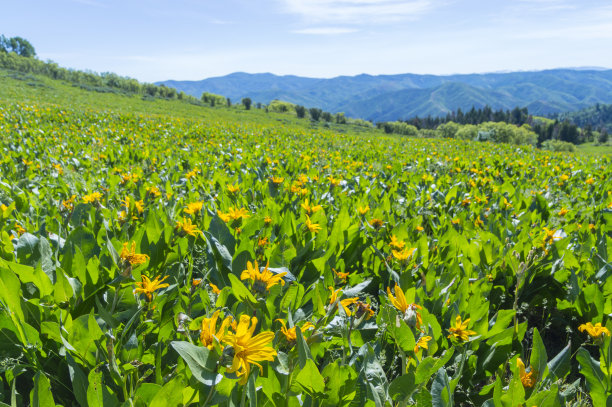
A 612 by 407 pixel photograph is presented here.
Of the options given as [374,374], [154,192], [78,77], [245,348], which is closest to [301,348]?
[245,348]

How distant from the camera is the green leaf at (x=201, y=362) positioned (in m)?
0.99

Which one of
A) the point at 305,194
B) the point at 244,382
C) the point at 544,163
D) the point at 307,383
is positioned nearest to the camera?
the point at 244,382

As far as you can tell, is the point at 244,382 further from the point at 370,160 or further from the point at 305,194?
the point at 370,160

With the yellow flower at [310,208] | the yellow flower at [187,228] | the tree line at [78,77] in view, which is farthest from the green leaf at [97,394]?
the tree line at [78,77]

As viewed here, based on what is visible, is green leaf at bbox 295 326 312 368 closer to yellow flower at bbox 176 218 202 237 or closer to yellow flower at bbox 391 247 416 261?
yellow flower at bbox 391 247 416 261

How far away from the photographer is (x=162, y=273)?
85.8 inches

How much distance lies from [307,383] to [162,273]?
51.7 inches

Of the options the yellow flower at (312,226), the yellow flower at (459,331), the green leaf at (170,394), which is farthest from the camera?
the yellow flower at (312,226)

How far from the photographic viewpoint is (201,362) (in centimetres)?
103

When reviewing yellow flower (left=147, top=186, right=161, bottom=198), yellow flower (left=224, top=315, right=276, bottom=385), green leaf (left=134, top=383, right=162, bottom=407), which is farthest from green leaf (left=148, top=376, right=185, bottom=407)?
yellow flower (left=147, top=186, right=161, bottom=198)

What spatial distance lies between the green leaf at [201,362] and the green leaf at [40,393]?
438mm

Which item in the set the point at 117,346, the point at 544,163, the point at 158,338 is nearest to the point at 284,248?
the point at 158,338

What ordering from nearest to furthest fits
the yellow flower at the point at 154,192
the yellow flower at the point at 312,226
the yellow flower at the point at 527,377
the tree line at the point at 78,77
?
the yellow flower at the point at 527,377, the yellow flower at the point at 312,226, the yellow flower at the point at 154,192, the tree line at the point at 78,77

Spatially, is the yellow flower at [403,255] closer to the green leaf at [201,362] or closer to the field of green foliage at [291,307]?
the field of green foliage at [291,307]
